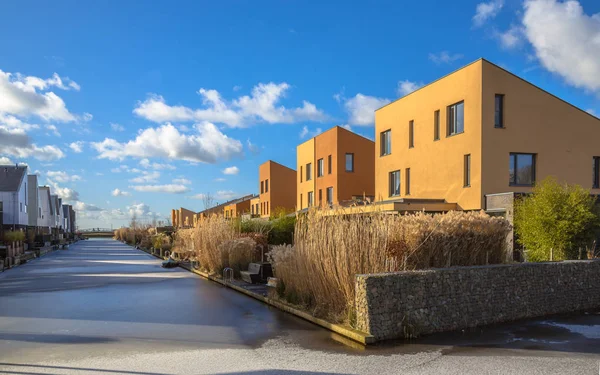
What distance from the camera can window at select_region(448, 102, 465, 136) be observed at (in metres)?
22.3

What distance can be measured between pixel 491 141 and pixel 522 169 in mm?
2352

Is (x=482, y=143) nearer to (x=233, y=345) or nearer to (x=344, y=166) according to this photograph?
(x=344, y=166)

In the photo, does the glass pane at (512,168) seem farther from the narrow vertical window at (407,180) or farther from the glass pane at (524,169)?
the narrow vertical window at (407,180)

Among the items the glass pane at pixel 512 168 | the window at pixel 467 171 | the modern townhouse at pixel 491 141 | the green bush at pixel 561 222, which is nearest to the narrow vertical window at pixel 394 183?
the modern townhouse at pixel 491 141

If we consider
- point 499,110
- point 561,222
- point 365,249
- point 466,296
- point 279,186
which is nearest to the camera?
point 466,296

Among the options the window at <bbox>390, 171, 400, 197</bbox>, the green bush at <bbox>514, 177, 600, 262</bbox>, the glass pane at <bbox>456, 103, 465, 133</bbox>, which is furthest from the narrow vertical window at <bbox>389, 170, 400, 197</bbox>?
the green bush at <bbox>514, 177, 600, 262</bbox>

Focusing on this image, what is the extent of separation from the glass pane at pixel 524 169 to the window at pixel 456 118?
112 inches

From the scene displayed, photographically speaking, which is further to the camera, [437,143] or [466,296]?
[437,143]

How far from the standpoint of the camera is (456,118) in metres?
22.9

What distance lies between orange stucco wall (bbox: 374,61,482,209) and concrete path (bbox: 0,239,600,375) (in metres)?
9.98

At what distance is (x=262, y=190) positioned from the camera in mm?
52875

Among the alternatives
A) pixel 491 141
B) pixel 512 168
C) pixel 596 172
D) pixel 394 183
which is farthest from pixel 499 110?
pixel 394 183

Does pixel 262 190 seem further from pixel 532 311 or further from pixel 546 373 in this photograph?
pixel 546 373

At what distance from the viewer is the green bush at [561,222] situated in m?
13.6
